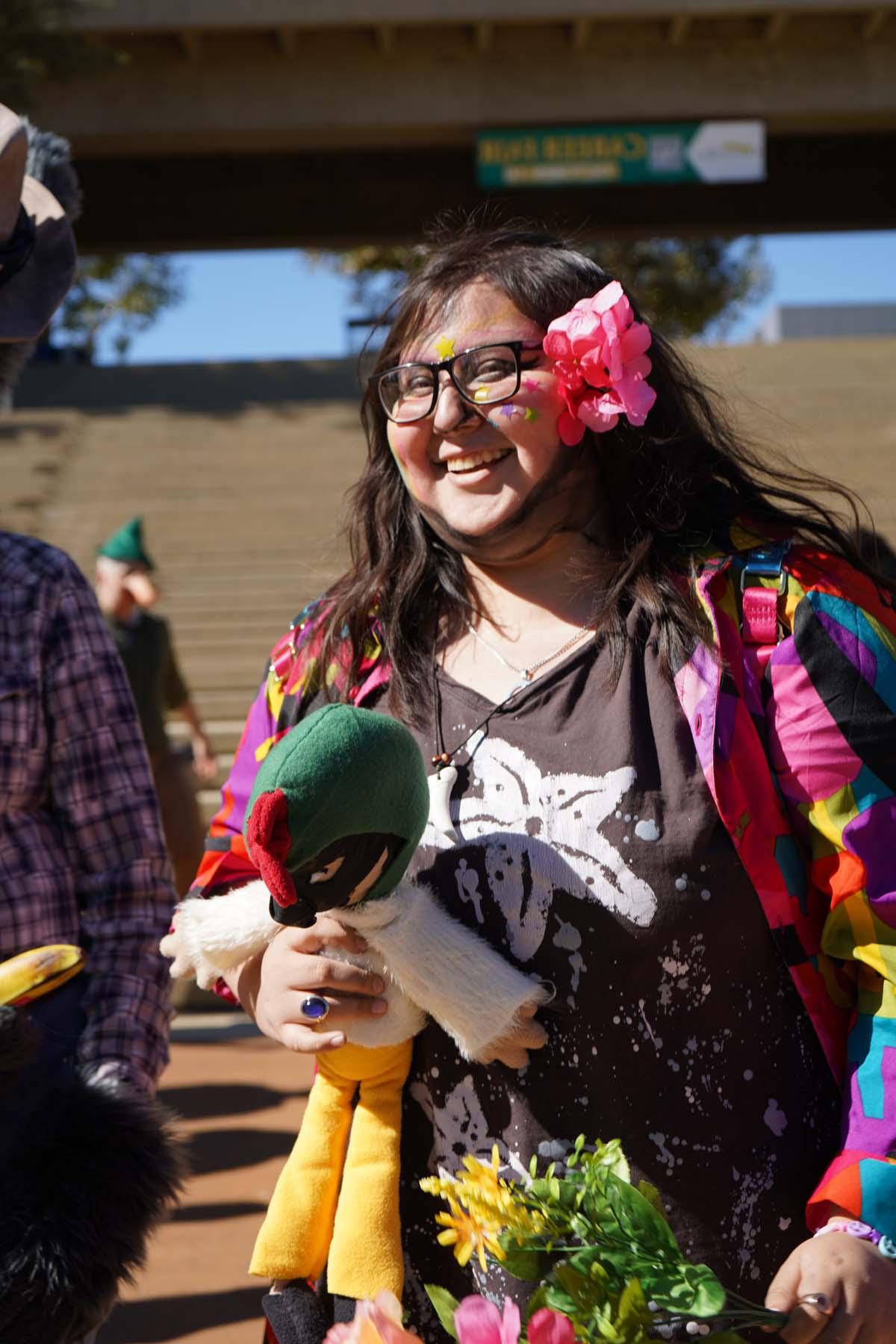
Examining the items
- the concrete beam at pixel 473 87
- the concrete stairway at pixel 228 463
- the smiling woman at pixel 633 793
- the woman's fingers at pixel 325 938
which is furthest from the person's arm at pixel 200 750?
the concrete beam at pixel 473 87

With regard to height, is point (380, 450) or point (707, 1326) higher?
point (380, 450)

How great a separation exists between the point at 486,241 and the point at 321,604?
1.98 feet

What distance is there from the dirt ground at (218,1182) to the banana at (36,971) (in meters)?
2.18

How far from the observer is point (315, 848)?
1.62 meters

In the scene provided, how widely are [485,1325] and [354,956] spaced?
2.09 ft

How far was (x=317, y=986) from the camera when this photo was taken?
1.78 metres

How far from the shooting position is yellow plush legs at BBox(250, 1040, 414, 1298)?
5.81 ft

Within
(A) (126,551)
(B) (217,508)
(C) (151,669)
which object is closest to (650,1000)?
(C) (151,669)

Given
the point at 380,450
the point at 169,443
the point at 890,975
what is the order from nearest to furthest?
the point at 890,975 → the point at 380,450 → the point at 169,443

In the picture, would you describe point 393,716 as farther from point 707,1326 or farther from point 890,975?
point 707,1326

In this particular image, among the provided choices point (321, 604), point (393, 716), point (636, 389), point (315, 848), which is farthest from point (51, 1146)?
point (636, 389)

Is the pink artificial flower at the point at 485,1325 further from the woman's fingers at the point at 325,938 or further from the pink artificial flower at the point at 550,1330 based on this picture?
the woman's fingers at the point at 325,938

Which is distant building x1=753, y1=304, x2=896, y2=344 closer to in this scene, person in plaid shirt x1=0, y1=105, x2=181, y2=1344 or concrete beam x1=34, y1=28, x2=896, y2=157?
concrete beam x1=34, y1=28, x2=896, y2=157

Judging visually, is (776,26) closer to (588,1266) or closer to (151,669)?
(151,669)
